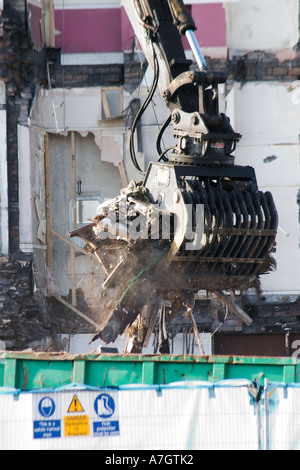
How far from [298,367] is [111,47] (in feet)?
34.3

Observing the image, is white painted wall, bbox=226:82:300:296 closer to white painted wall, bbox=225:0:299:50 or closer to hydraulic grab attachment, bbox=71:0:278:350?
white painted wall, bbox=225:0:299:50

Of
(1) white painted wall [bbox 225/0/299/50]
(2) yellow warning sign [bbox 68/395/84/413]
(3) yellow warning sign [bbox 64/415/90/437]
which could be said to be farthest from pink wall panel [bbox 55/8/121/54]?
(3) yellow warning sign [bbox 64/415/90/437]

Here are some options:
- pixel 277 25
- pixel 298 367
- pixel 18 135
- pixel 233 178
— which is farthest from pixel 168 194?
pixel 277 25

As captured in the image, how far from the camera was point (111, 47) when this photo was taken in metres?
17.5

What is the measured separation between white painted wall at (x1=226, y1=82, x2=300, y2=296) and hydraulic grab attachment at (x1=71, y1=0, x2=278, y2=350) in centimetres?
598

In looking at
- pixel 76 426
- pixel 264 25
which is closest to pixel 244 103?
pixel 264 25

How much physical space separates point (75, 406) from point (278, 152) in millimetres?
10317

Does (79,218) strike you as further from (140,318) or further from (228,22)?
(140,318)

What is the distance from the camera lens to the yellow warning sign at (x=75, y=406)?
8.14 metres

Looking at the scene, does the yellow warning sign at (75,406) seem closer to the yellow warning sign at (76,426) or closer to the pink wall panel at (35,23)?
the yellow warning sign at (76,426)

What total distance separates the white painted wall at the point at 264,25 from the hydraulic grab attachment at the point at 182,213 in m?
5.93

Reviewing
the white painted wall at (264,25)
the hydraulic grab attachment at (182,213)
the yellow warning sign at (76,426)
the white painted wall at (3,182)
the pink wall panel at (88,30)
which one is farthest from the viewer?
the pink wall panel at (88,30)

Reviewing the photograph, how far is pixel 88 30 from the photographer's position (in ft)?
57.7

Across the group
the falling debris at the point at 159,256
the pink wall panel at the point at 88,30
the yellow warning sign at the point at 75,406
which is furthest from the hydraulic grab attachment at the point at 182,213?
the pink wall panel at the point at 88,30
